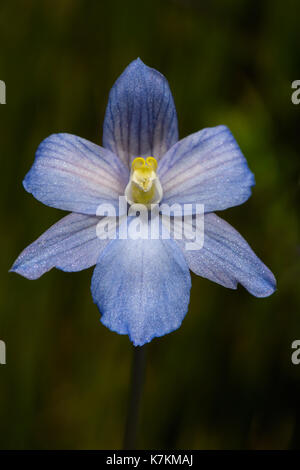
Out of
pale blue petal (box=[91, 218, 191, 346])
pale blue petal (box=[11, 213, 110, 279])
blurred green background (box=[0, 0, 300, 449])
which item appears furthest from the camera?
blurred green background (box=[0, 0, 300, 449])

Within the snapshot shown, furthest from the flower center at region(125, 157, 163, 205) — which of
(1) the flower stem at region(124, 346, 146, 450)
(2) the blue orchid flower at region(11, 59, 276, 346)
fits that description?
(1) the flower stem at region(124, 346, 146, 450)

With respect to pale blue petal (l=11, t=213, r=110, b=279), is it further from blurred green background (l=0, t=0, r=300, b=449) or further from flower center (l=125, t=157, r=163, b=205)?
blurred green background (l=0, t=0, r=300, b=449)

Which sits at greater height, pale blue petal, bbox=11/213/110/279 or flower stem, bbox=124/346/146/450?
pale blue petal, bbox=11/213/110/279

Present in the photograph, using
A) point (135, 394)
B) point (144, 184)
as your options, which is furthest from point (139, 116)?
point (135, 394)

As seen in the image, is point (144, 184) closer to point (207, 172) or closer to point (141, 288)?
point (207, 172)

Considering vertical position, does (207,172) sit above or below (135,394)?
above

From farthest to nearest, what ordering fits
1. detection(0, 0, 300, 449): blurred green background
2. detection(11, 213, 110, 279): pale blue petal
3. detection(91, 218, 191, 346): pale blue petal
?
detection(0, 0, 300, 449): blurred green background, detection(11, 213, 110, 279): pale blue petal, detection(91, 218, 191, 346): pale blue petal

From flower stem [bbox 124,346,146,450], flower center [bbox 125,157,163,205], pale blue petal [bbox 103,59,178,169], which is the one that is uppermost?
pale blue petal [bbox 103,59,178,169]
